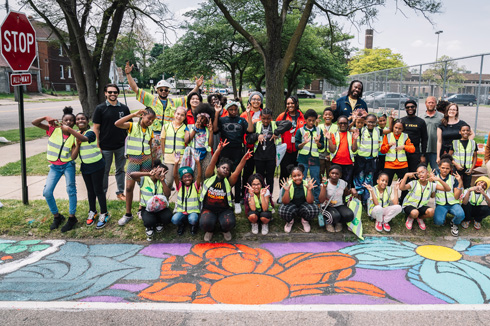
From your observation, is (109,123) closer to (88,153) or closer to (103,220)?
(88,153)

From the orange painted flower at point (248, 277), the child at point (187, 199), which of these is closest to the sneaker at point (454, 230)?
the orange painted flower at point (248, 277)

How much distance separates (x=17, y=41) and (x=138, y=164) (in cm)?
294

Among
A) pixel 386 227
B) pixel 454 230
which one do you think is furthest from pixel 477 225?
pixel 386 227

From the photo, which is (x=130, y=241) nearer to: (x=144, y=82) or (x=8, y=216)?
(x=8, y=216)

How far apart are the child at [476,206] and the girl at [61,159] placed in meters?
5.81

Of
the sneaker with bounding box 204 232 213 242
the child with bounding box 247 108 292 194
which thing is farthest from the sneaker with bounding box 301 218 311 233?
the sneaker with bounding box 204 232 213 242

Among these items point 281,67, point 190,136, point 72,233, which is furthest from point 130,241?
point 281,67

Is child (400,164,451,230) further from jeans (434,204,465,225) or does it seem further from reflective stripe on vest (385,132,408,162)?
reflective stripe on vest (385,132,408,162)

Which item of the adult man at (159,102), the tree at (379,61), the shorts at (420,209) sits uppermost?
the tree at (379,61)

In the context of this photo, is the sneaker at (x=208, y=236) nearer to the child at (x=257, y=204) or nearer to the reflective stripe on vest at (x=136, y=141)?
the child at (x=257, y=204)

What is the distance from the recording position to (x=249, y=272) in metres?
4.39

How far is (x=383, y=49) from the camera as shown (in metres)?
56.9

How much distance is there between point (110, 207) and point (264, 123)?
293 cm

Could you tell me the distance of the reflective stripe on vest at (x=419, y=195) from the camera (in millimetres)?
5613
